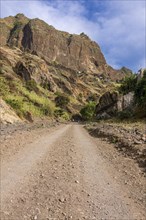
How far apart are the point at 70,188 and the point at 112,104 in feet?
211

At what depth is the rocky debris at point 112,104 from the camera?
64.2 meters

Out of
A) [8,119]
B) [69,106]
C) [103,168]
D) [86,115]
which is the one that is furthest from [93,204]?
[69,106]

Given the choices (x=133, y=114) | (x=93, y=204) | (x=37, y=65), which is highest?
(x=37, y=65)

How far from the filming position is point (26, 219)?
7.49m

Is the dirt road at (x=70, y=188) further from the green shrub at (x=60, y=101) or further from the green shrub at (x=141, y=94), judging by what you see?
the green shrub at (x=60, y=101)

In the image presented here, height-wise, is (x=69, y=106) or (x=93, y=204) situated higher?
(x=69, y=106)

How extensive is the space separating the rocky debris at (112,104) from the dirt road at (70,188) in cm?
4918

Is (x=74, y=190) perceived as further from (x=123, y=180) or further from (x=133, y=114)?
(x=133, y=114)

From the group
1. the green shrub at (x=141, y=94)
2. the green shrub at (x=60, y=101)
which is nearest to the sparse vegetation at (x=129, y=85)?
the green shrub at (x=141, y=94)

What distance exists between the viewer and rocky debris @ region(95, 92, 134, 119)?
2528 inches

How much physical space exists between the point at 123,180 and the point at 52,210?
12.8ft

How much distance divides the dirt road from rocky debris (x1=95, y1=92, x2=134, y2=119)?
161 ft

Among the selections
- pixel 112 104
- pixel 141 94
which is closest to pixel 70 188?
pixel 141 94

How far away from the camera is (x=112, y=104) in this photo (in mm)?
73188
